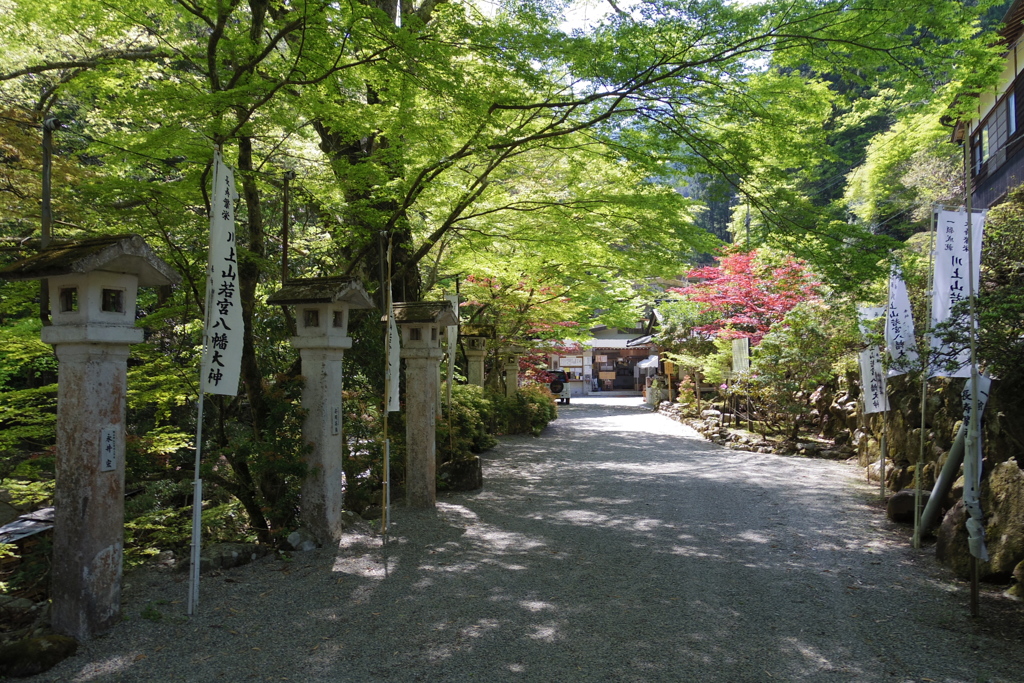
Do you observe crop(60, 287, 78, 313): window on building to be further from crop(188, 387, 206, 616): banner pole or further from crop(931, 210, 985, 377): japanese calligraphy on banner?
crop(931, 210, 985, 377): japanese calligraphy on banner

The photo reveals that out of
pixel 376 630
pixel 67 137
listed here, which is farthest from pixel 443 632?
pixel 67 137

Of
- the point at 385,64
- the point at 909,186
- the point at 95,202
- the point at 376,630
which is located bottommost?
the point at 376,630

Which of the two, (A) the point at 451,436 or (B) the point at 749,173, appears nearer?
(B) the point at 749,173

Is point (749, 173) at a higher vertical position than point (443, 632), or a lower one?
higher

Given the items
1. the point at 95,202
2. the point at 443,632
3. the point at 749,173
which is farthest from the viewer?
the point at 749,173

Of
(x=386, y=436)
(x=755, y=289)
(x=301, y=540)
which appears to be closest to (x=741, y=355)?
(x=755, y=289)

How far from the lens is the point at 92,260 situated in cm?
404

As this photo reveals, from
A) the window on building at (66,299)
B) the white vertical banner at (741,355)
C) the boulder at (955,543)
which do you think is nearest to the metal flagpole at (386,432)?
the window on building at (66,299)

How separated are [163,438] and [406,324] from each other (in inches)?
120

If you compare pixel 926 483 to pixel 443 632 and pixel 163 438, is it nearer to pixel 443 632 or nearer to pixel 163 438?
pixel 443 632

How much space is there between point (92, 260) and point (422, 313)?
4.29 metres

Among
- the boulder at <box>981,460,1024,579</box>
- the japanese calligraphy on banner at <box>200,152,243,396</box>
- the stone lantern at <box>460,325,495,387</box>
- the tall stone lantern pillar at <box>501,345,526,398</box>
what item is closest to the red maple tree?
the tall stone lantern pillar at <box>501,345,526,398</box>

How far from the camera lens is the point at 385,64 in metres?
6.80

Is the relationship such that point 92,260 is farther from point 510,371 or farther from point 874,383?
point 510,371
